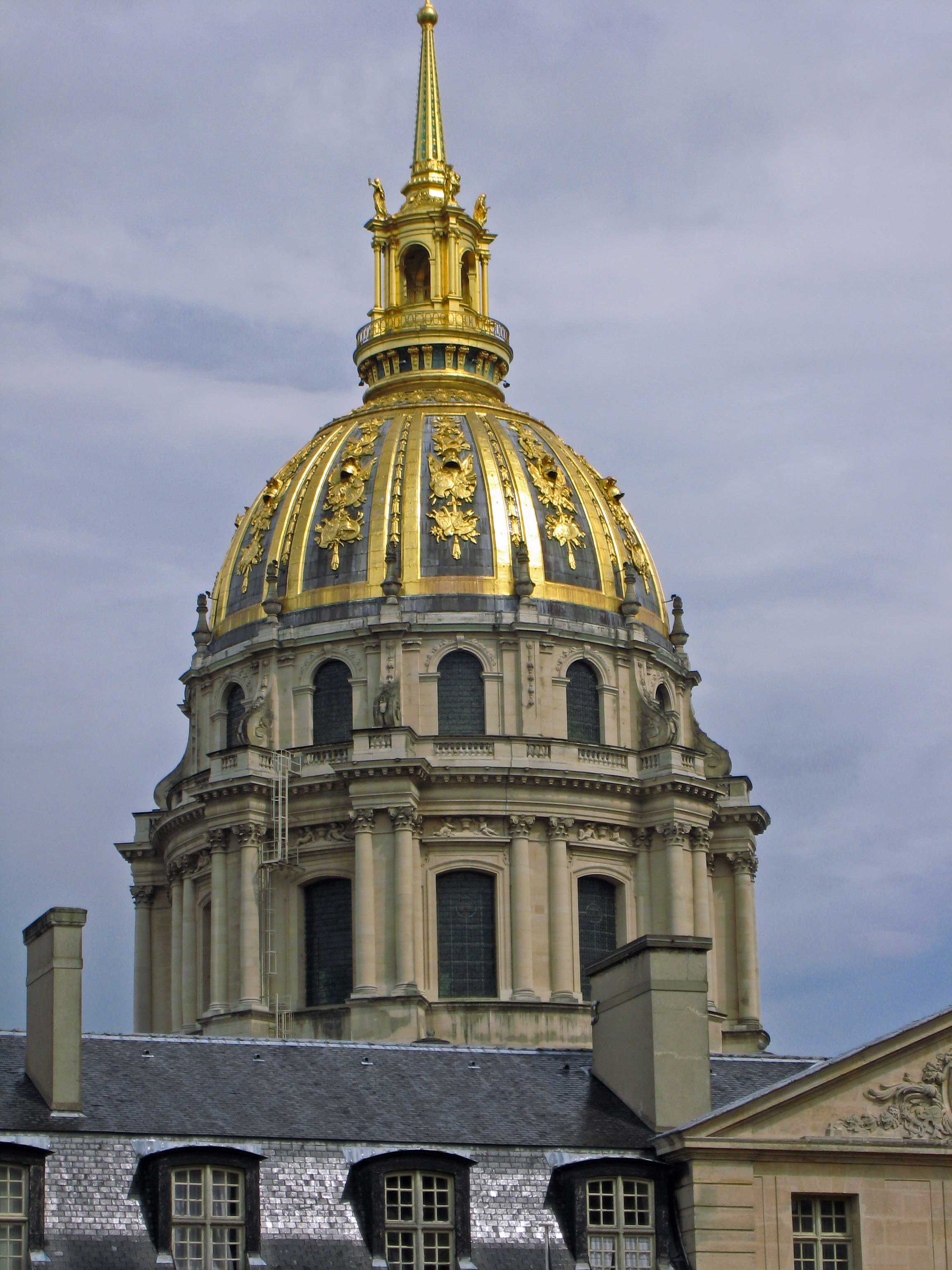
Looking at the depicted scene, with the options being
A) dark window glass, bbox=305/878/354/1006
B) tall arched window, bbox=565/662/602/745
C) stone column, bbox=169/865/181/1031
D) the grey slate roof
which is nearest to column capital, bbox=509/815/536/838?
tall arched window, bbox=565/662/602/745

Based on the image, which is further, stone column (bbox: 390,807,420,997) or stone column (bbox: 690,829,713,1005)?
stone column (bbox: 690,829,713,1005)

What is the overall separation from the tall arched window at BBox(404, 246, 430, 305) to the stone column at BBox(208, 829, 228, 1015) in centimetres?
2260

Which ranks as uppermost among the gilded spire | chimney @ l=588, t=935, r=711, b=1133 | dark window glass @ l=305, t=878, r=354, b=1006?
the gilded spire

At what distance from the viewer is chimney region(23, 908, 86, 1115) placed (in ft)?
146

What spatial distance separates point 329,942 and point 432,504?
1497 centimetres

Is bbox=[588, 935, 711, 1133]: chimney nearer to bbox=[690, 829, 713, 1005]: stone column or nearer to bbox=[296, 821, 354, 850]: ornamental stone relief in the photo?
bbox=[296, 821, 354, 850]: ornamental stone relief

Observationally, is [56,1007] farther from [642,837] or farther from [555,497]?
[555,497]

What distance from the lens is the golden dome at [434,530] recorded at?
3807 inches

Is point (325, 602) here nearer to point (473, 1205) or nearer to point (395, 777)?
point (395, 777)

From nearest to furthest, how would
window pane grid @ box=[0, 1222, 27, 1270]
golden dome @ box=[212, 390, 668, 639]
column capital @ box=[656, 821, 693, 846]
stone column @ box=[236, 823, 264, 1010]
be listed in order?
1. window pane grid @ box=[0, 1222, 27, 1270]
2. stone column @ box=[236, 823, 264, 1010]
3. column capital @ box=[656, 821, 693, 846]
4. golden dome @ box=[212, 390, 668, 639]

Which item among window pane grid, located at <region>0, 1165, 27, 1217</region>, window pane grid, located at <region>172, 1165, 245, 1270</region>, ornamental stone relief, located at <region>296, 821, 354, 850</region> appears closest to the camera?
window pane grid, located at <region>0, 1165, 27, 1217</region>

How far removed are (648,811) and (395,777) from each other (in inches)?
357

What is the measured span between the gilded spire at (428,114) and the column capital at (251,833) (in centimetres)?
2778

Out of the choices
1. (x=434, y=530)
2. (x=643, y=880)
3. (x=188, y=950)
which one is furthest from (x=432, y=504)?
(x=188, y=950)
